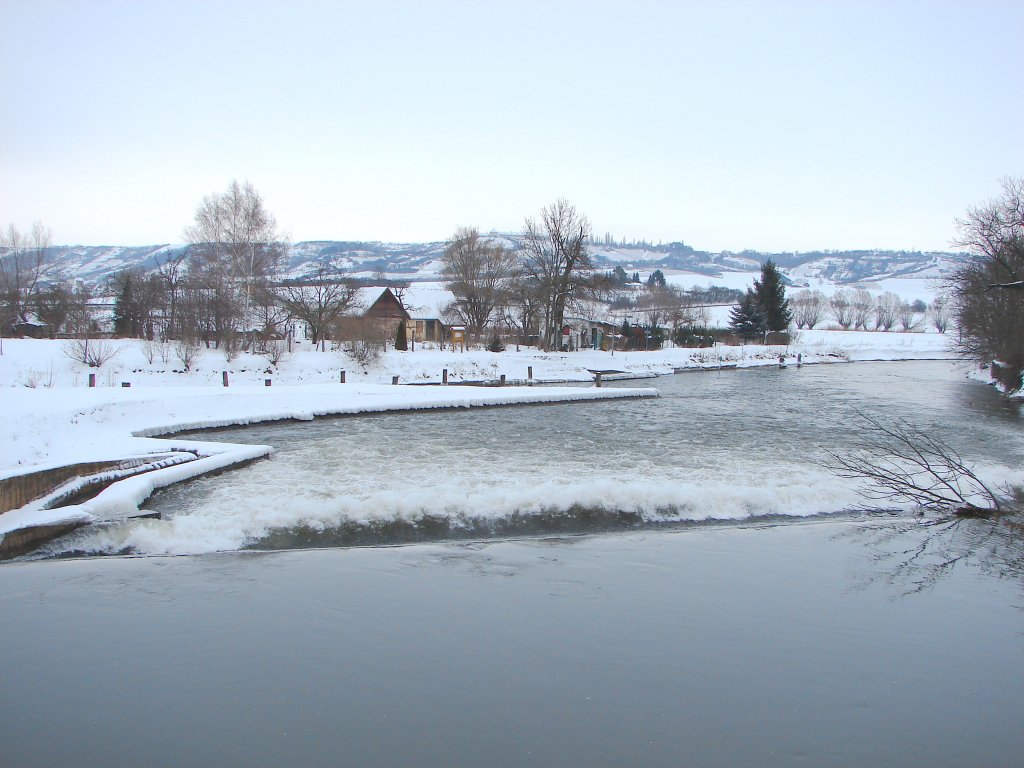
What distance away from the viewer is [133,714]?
5.34 m

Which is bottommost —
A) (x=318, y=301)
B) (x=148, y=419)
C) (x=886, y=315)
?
(x=148, y=419)

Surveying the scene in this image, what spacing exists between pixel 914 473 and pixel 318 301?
125 feet

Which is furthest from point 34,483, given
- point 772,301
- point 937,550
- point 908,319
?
point 908,319

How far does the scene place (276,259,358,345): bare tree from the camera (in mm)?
42562

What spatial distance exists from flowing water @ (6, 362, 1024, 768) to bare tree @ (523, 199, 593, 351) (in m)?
37.8

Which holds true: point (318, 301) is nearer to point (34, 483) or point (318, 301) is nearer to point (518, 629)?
point (34, 483)

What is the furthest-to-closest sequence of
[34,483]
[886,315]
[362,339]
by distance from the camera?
[886,315]
[362,339]
[34,483]

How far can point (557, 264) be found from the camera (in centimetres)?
5212

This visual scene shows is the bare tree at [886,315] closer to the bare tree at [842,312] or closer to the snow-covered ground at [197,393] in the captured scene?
the bare tree at [842,312]

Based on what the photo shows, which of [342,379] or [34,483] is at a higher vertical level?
[342,379]

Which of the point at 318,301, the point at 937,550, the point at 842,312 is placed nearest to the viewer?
the point at 937,550

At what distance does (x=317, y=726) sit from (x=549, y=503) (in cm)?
643

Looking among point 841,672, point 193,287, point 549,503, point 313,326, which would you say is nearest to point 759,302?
point 313,326

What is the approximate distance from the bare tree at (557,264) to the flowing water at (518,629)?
37.8 metres
